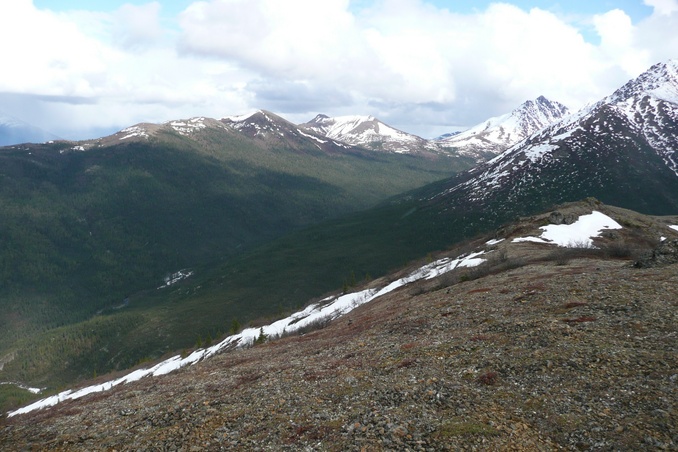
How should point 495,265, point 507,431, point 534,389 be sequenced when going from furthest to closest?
1. point 495,265
2. point 534,389
3. point 507,431

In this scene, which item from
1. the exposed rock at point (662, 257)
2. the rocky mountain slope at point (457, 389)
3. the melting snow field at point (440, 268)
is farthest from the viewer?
the melting snow field at point (440, 268)

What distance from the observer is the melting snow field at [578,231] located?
74875 millimetres

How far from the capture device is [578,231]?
80062 millimetres

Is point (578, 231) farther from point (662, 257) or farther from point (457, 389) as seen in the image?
point (457, 389)

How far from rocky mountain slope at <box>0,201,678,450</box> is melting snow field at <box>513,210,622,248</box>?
37.8 metres

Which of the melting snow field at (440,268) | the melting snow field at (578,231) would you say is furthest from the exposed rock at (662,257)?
the melting snow field at (578,231)

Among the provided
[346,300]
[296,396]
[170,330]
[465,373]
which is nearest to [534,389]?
[465,373]

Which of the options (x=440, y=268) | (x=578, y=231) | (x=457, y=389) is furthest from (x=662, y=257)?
(x=578, y=231)

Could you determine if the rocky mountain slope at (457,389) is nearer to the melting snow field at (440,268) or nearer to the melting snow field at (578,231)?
the melting snow field at (440,268)

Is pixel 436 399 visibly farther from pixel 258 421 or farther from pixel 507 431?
pixel 258 421

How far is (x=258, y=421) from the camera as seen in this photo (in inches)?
859

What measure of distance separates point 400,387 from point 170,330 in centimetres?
19962

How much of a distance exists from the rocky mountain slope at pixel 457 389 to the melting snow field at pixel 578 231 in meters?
37.8

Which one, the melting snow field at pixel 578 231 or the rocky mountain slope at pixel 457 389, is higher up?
the rocky mountain slope at pixel 457 389
